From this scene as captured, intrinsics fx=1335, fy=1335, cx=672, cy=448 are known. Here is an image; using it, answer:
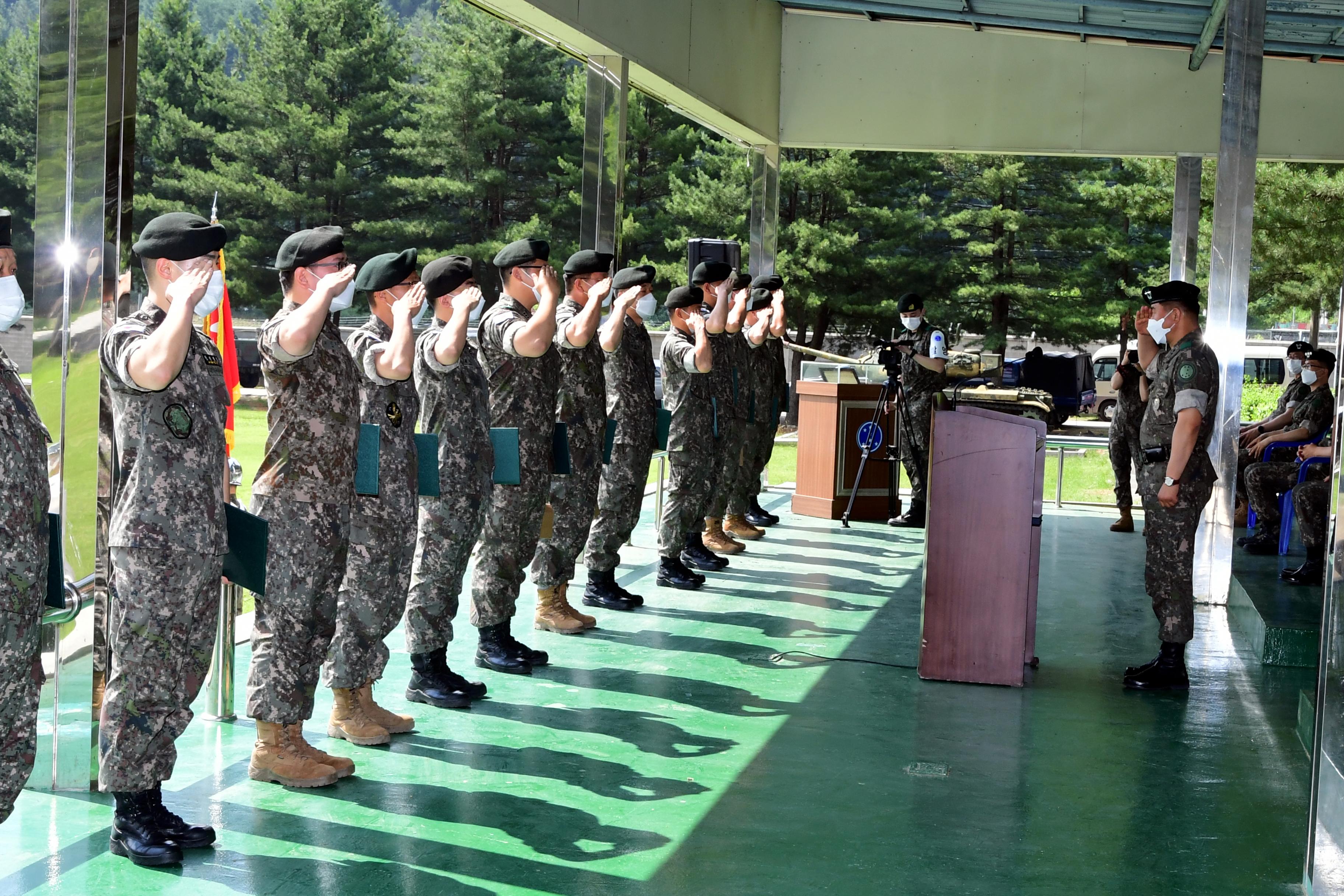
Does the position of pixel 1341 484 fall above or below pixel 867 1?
below

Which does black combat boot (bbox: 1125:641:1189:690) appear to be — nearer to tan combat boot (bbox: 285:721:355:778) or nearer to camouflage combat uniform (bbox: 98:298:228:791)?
tan combat boot (bbox: 285:721:355:778)

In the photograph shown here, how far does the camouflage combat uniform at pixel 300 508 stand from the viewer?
3793 mm

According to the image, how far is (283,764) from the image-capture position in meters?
3.97

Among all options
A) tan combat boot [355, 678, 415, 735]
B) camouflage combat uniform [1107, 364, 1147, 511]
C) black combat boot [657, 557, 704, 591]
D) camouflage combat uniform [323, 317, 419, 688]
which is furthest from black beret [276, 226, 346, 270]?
camouflage combat uniform [1107, 364, 1147, 511]

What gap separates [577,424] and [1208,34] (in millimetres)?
7371

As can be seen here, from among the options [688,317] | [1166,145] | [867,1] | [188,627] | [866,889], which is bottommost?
[866,889]

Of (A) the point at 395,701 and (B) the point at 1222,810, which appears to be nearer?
(B) the point at 1222,810

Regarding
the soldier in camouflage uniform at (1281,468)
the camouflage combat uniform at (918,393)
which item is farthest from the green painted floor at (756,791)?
the camouflage combat uniform at (918,393)

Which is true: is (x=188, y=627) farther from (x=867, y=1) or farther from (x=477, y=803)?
(x=867, y=1)

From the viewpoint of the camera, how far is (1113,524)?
11016 mm

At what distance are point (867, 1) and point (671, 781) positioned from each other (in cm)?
892

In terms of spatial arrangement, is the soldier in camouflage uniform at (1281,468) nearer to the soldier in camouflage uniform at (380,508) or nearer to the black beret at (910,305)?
the black beret at (910,305)

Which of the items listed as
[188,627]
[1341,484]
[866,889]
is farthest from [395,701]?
[1341,484]

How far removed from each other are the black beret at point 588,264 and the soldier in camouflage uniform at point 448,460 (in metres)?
1.23
